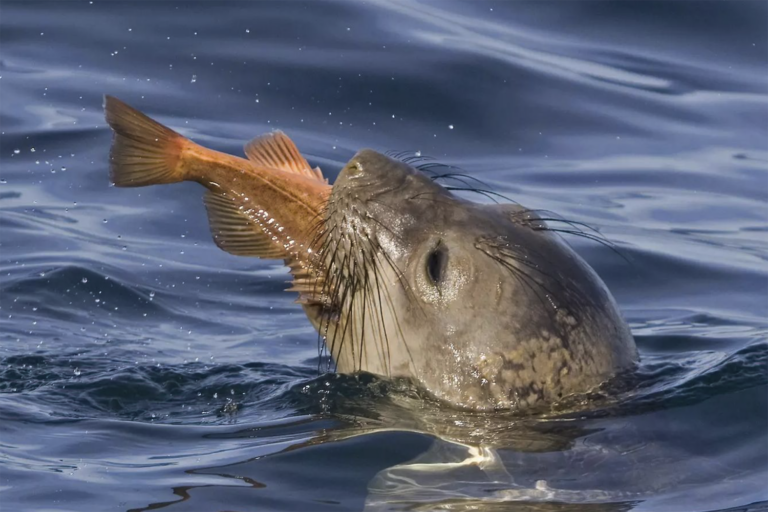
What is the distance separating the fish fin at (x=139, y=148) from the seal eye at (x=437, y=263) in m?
1.12

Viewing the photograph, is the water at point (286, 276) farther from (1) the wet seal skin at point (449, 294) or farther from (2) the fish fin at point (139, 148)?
(2) the fish fin at point (139, 148)

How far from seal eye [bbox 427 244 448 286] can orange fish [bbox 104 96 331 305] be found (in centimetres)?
49

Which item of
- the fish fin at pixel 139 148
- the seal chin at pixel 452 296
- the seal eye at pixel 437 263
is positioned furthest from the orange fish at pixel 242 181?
the seal eye at pixel 437 263

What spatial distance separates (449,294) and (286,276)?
4.14 meters

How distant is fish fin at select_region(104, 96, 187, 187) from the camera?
545cm

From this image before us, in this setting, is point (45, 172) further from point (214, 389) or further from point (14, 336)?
point (214, 389)

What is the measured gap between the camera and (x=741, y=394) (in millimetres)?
5734

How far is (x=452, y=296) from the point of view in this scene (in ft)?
16.7

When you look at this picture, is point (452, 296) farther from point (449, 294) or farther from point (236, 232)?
point (236, 232)

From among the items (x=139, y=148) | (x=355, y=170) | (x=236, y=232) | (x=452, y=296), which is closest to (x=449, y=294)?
(x=452, y=296)

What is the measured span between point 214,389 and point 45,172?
4474mm

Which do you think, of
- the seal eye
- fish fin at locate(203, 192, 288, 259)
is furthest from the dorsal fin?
the seal eye

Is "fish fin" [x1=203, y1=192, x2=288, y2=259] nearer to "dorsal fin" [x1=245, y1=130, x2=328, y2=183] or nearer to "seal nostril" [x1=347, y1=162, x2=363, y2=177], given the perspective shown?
"dorsal fin" [x1=245, y1=130, x2=328, y2=183]

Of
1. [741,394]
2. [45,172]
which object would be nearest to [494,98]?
[45,172]
